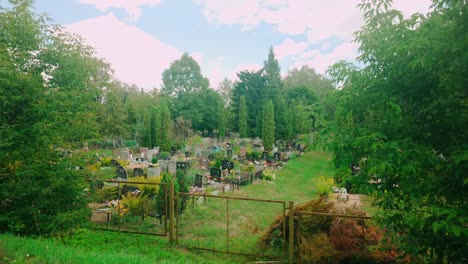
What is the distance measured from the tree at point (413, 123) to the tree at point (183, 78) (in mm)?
53656

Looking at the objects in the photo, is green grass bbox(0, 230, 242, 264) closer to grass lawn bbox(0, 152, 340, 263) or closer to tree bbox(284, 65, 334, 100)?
grass lawn bbox(0, 152, 340, 263)

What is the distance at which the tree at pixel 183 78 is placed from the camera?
188 feet

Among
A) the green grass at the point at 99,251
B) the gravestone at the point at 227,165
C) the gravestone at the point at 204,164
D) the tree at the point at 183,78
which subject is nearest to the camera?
the green grass at the point at 99,251

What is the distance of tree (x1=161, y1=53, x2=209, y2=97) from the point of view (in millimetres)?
57344

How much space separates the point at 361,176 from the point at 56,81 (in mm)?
6833

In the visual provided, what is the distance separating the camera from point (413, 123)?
3688 millimetres


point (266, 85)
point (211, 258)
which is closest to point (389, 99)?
point (211, 258)

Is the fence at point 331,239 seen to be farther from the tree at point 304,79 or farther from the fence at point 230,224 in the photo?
the tree at point 304,79

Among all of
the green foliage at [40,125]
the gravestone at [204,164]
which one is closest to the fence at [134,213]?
the green foliage at [40,125]

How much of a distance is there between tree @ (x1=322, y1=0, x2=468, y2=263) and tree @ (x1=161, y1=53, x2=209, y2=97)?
53.7m

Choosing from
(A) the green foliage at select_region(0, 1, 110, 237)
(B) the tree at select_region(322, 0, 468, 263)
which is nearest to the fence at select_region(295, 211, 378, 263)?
(B) the tree at select_region(322, 0, 468, 263)

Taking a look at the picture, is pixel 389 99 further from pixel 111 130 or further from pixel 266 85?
pixel 266 85

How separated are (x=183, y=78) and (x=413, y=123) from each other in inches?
2221

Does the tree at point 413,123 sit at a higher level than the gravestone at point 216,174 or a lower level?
higher
